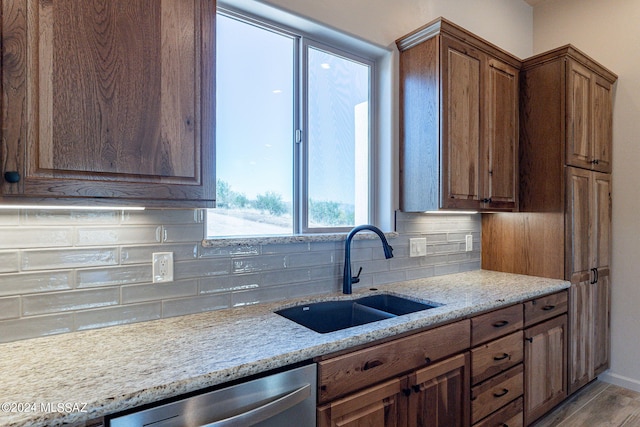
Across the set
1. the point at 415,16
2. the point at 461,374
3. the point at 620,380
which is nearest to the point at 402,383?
the point at 461,374

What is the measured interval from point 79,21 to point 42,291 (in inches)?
34.4

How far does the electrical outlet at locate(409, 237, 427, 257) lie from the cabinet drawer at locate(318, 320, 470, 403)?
70cm

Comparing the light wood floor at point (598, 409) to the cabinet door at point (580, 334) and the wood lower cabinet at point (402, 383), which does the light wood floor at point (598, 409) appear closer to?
the cabinet door at point (580, 334)

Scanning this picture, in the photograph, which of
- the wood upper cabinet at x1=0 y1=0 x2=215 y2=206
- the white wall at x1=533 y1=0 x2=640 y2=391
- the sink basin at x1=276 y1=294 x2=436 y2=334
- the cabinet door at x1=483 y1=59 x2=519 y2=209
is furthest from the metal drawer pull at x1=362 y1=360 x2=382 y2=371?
the white wall at x1=533 y1=0 x2=640 y2=391

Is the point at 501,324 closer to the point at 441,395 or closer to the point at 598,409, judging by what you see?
the point at 441,395

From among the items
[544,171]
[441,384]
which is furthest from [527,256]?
[441,384]

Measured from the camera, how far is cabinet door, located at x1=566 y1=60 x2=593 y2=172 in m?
2.34

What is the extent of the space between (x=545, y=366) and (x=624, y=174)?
65.2 inches

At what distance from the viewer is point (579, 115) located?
2.42 meters

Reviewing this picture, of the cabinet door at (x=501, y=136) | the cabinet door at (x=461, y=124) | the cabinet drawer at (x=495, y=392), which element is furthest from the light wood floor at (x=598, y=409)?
the cabinet door at (x=461, y=124)

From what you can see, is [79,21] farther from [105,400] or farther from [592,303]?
[592,303]

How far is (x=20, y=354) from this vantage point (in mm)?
1067

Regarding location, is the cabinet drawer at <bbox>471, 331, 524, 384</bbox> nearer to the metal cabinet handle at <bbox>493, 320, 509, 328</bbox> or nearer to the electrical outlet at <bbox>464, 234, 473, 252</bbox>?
the metal cabinet handle at <bbox>493, 320, 509, 328</bbox>

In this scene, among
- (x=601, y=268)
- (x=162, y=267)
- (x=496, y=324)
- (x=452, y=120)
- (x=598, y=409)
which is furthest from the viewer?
(x=601, y=268)
